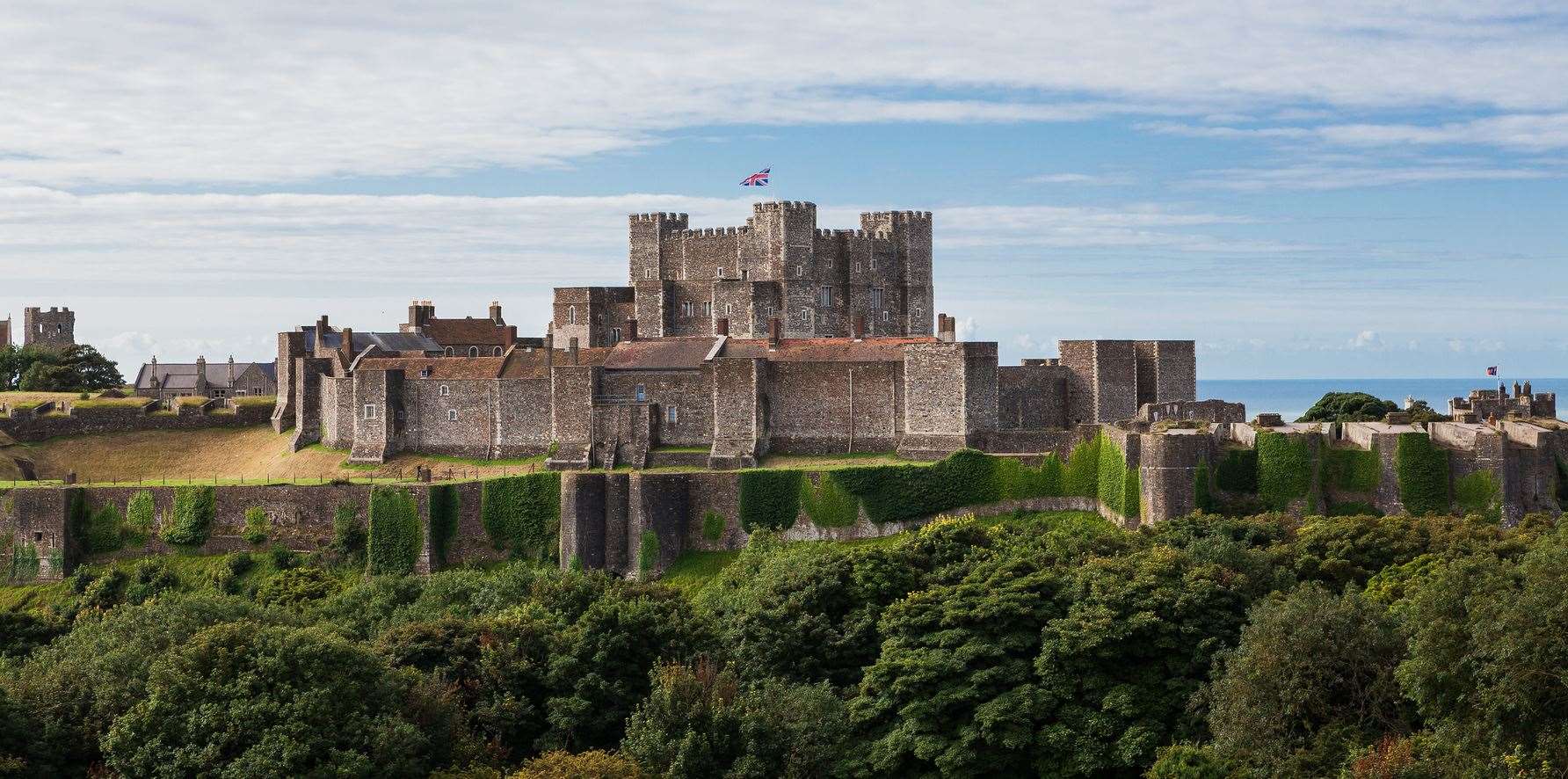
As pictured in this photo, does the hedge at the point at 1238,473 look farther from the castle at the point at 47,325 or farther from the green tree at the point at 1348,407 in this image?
the castle at the point at 47,325

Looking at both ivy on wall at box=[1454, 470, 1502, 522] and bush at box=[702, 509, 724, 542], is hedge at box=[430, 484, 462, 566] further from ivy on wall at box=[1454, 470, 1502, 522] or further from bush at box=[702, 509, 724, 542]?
ivy on wall at box=[1454, 470, 1502, 522]

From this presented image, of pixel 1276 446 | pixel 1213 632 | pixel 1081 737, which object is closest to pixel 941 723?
pixel 1081 737

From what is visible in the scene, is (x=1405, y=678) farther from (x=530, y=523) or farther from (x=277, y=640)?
(x=530, y=523)

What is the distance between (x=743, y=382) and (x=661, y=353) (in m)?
4.70

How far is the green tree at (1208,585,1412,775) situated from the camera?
3641 cm

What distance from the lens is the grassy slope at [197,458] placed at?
219 ft

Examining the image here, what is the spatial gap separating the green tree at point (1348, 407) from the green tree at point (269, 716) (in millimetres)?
48576

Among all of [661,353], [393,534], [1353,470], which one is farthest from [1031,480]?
[393,534]

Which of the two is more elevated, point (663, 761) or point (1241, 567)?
point (1241, 567)

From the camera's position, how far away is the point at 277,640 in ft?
124

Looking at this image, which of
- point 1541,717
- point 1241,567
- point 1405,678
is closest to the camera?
point 1541,717

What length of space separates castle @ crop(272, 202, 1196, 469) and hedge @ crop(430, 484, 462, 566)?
223 inches

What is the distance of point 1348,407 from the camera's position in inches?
3204

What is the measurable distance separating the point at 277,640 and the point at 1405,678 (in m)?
21.8
